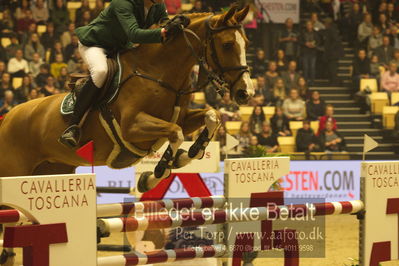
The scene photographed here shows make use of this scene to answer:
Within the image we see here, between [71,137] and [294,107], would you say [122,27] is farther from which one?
[294,107]

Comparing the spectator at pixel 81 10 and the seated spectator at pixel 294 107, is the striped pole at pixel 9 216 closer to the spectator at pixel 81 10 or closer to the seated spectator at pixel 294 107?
the seated spectator at pixel 294 107

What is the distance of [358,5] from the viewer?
17.9 meters

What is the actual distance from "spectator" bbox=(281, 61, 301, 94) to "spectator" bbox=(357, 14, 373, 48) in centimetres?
276

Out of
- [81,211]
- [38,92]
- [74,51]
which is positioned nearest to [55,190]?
[81,211]

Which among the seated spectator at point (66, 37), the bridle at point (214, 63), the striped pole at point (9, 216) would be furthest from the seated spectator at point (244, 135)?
the striped pole at point (9, 216)

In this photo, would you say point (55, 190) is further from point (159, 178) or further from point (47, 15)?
point (47, 15)

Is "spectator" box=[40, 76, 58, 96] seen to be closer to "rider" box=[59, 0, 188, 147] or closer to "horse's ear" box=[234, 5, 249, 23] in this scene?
"rider" box=[59, 0, 188, 147]

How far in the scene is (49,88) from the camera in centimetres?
1320

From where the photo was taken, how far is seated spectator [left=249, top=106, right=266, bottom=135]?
13.3 meters

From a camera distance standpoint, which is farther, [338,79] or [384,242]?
[338,79]

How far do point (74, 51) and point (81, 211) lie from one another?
1019 centimetres

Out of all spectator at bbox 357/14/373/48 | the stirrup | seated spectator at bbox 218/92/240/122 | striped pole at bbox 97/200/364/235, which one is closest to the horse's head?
striped pole at bbox 97/200/364/235

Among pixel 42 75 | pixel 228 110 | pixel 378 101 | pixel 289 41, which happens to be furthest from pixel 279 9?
pixel 42 75

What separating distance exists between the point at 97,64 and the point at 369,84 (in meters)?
10.9
